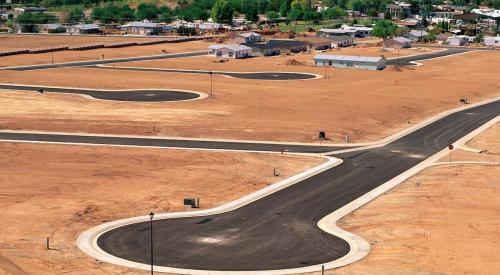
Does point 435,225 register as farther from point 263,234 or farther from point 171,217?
point 171,217

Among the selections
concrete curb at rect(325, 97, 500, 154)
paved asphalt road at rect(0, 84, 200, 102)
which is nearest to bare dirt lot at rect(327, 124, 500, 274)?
concrete curb at rect(325, 97, 500, 154)

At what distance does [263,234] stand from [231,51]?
135 metres

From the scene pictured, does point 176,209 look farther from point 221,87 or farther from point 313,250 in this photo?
point 221,87

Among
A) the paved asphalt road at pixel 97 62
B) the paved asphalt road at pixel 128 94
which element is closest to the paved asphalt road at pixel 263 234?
the paved asphalt road at pixel 128 94

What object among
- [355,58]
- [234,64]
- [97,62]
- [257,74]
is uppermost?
[355,58]

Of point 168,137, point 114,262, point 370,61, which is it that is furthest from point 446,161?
point 370,61

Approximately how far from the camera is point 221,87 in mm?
130875

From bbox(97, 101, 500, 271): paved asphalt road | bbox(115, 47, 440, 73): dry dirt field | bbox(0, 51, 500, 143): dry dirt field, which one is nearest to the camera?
bbox(97, 101, 500, 271): paved asphalt road

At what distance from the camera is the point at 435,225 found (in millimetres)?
57531

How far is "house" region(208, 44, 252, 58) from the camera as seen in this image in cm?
18712

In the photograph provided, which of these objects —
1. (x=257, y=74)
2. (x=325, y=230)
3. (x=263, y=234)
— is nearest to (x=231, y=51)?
(x=257, y=74)

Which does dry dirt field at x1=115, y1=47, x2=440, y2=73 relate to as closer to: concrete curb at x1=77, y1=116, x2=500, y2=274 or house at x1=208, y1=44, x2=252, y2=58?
house at x1=208, y1=44, x2=252, y2=58

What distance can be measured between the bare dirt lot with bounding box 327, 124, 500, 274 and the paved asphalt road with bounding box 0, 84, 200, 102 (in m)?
51.3

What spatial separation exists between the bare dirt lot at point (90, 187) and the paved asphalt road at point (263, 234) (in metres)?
2.89
